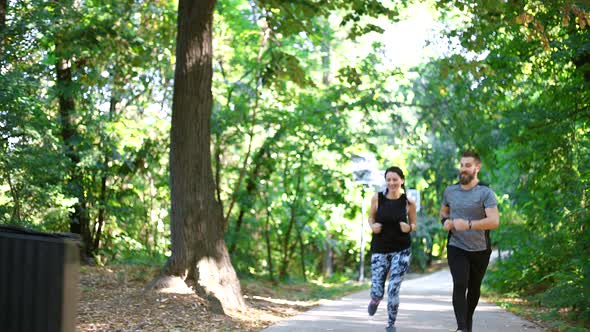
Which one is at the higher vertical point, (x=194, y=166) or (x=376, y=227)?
Answer: (x=194, y=166)

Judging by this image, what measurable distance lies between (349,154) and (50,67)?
849cm

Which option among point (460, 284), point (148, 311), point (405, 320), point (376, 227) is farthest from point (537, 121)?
point (148, 311)

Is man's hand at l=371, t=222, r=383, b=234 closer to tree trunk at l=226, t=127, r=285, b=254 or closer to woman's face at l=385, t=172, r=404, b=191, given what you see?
woman's face at l=385, t=172, r=404, b=191

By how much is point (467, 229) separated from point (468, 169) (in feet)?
2.17

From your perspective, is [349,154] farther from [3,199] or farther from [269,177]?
[3,199]

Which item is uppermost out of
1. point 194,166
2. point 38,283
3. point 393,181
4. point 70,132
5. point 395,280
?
point 70,132

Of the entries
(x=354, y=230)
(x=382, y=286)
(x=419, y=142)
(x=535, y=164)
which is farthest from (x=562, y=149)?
(x=354, y=230)

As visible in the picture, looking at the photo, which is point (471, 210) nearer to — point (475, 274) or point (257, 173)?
point (475, 274)

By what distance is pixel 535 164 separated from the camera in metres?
16.2

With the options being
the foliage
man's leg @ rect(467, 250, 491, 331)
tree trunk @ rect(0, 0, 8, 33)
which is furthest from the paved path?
tree trunk @ rect(0, 0, 8, 33)

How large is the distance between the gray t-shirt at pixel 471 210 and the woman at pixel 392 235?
81cm

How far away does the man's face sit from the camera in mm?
8422

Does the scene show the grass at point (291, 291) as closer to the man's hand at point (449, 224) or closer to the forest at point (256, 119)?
the forest at point (256, 119)

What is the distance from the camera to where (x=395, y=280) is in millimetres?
9219
